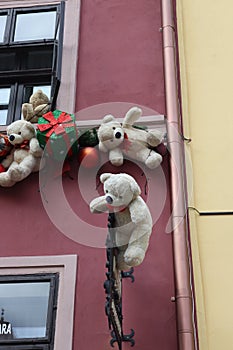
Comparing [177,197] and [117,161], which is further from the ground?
[117,161]

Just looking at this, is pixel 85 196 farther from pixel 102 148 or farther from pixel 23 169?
pixel 23 169

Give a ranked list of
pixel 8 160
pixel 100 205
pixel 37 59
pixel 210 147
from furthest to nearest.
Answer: pixel 37 59 < pixel 210 147 < pixel 8 160 < pixel 100 205

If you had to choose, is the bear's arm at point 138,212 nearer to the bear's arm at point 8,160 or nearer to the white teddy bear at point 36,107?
the bear's arm at point 8,160

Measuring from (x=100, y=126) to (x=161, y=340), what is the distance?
165cm

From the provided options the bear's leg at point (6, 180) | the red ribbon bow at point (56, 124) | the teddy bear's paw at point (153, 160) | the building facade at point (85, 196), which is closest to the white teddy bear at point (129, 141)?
the teddy bear's paw at point (153, 160)

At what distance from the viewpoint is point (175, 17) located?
575cm

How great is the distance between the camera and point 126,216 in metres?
3.70

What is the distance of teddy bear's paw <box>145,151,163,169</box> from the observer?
4.57 metres

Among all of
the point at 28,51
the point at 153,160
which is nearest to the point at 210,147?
the point at 153,160

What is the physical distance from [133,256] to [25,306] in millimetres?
1049

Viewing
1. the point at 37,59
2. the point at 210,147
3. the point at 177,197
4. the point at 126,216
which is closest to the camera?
the point at 126,216

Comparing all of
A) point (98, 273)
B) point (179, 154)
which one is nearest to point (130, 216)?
point (98, 273)

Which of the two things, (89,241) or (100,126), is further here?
(100,126)

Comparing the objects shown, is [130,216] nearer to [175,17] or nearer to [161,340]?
[161,340]
